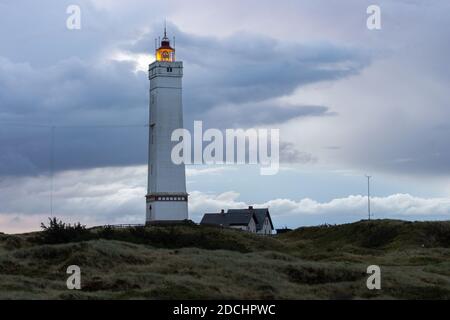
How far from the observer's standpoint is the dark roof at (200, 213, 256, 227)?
3071 inches

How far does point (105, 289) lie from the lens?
30.1 meters

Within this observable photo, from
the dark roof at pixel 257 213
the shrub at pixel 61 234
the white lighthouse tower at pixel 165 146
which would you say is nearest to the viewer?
the shrub at pixel 61 234

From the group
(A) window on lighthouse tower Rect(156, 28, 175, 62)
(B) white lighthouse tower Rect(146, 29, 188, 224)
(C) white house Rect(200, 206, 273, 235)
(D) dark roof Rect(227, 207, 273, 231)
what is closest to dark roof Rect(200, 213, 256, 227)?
(C) white house Rect(200, 206, 273, 235)

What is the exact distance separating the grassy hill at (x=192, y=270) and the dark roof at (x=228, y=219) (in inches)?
936

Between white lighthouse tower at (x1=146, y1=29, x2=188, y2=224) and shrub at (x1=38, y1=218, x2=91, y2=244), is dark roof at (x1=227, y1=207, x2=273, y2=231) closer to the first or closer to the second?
white lighthouse tower at (x1=146, y1=29, x2=188, y2=224)

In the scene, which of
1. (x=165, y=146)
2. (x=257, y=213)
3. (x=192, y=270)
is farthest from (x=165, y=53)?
(x=192, y=270)

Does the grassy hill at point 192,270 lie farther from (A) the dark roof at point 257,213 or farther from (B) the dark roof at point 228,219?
(A) the dark roof at point 257,213

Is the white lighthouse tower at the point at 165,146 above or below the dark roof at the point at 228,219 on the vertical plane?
above

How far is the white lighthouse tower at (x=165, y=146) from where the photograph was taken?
199 feet

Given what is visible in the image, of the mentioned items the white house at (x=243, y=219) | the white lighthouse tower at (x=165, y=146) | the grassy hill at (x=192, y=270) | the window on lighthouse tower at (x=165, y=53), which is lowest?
the grassy hill at (x=192, y=270)

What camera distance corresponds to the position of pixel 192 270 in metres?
34.4

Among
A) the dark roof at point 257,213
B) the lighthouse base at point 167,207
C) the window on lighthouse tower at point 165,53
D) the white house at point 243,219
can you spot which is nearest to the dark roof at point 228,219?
the white house at point 243,219

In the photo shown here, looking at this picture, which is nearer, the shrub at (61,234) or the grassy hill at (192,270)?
the grassy hill at (192,270)
